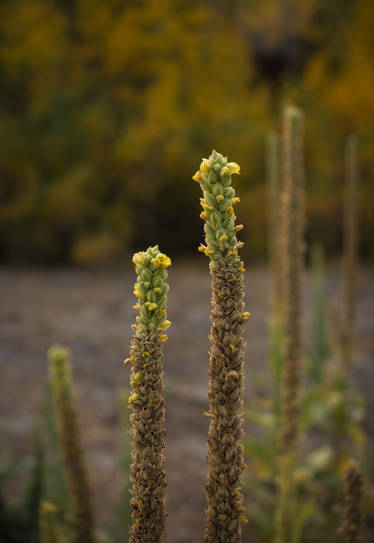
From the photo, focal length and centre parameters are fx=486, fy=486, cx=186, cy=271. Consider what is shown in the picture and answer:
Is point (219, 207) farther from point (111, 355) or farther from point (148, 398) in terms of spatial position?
point (111, 355)

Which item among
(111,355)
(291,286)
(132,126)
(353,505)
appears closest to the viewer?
(353,505)

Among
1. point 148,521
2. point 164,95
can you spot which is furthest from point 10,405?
point 164,95

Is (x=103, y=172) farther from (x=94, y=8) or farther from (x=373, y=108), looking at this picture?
(x=373, y=108)

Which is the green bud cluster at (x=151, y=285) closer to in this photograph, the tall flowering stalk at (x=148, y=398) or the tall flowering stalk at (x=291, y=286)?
the tall flowering stalk at (x=148, y=398)

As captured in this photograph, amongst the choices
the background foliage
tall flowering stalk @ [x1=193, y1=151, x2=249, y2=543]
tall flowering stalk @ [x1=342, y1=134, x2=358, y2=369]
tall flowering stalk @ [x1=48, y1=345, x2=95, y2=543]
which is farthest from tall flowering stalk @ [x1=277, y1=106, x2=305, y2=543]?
the background foliage

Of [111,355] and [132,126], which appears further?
[132,126]

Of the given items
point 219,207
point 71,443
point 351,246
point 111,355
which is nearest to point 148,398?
point 219,207

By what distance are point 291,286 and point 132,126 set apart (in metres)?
8.83

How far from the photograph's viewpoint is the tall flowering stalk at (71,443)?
1.62m

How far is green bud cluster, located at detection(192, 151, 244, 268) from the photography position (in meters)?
0.83

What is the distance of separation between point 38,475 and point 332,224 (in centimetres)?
984

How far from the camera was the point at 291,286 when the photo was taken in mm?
2148

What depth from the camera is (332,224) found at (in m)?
10.9

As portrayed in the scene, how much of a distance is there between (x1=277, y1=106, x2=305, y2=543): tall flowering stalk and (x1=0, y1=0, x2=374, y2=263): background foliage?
26.0 feet
